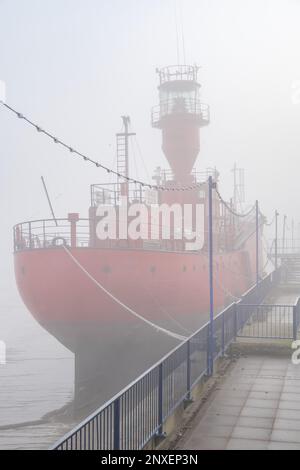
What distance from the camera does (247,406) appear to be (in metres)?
9.94

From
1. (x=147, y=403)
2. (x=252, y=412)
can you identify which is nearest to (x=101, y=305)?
(x=252, y=412)

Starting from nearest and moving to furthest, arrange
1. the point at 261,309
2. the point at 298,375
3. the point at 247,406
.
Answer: the point at 247,406, the point at 298,375, the point at 261,309

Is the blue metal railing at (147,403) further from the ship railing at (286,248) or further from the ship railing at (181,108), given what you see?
the ship railing at (286,248)

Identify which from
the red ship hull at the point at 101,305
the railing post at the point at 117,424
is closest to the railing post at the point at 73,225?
the red ship hull at the point at 101,305

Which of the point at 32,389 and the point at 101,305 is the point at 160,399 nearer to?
the point at 101,305

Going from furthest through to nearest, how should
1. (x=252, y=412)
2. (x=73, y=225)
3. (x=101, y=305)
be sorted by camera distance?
(x=73, y=225) → (x=101, y=305) → (x=252, y=412)

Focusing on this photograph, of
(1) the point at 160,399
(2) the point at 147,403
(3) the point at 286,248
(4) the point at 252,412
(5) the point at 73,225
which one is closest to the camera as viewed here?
(2) the point at 147,403

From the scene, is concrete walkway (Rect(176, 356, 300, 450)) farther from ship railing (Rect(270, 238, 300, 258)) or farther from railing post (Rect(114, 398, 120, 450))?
ship railing (Rect(270, 238, 300, 258))

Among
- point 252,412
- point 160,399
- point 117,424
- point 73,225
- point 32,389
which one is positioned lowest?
point 32,389

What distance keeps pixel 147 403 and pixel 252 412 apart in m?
2.44

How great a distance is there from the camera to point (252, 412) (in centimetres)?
959

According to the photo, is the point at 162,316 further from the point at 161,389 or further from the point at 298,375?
the point at 161,389

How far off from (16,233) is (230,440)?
1512 cm
